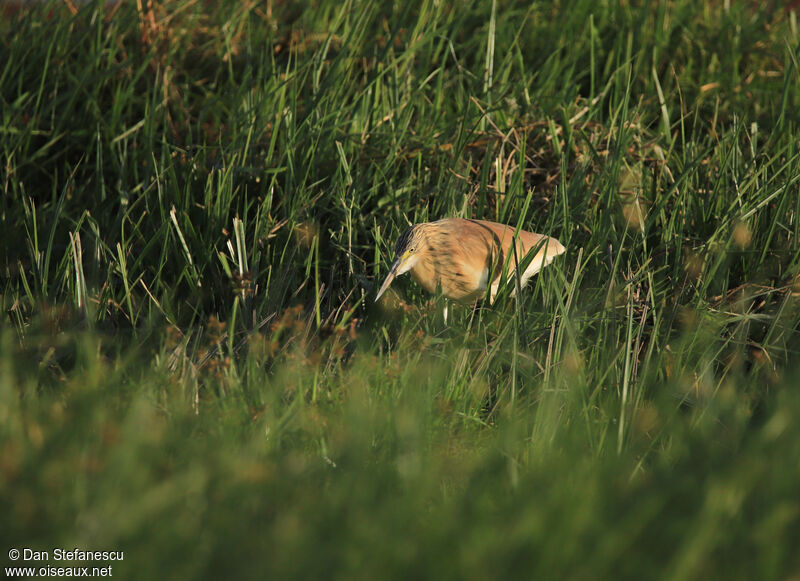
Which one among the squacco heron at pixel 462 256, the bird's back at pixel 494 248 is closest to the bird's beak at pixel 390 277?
the squacco heron at pixel 462 256

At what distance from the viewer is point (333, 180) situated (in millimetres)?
3289

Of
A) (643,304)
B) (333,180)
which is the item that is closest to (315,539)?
(643,304)

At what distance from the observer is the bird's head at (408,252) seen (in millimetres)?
2652

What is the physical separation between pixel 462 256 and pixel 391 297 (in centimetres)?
32

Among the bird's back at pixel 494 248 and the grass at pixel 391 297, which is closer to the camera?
the grass at pixel 391 297

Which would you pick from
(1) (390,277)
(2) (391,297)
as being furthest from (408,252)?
(2) (391,297)

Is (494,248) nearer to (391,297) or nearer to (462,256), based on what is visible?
(462,256)

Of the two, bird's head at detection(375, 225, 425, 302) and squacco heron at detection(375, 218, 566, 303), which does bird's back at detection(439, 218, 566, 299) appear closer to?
squacco heron at detection(375, 218, 566, 303)

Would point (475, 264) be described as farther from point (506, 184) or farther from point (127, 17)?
point (127, 17)

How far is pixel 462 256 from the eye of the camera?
269cm

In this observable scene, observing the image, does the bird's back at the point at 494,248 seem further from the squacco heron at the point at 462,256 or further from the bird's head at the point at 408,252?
the bird's head at the point at 408,252

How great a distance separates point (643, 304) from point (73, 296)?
6.29ft

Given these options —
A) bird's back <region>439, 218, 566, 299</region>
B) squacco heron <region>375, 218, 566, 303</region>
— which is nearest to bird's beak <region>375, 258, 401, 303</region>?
squacco heron <region>375, 218, 566, 303</region>

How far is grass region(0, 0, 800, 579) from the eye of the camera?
149 cm
